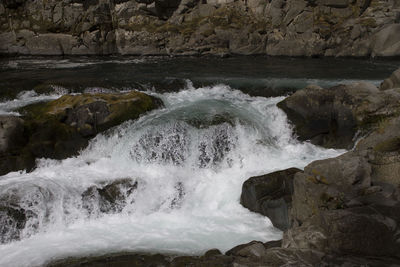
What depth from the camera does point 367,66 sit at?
2738cm

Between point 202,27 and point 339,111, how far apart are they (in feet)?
88.0

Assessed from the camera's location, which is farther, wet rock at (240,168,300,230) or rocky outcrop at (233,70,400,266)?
wet rock at (240,168,300,230)

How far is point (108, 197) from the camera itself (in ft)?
36.3

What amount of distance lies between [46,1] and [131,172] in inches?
1360

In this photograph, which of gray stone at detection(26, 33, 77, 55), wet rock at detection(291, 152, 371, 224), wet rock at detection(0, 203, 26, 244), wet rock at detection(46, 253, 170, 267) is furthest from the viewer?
gray stone at detection(26, 33, 77, 55)

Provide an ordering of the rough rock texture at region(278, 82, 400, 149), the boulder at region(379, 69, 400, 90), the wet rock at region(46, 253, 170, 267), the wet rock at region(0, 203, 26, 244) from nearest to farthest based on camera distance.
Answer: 1. the wet rock at region(46, 253, 170, 267)
2. the wet rock at region(0, 203, 26, 244)
3. the rough rock texture at region(278, 82, 400, 149)
4. the boulder at region(379, 69, 400, 90)

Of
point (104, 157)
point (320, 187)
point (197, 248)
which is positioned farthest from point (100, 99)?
point (320, 187)

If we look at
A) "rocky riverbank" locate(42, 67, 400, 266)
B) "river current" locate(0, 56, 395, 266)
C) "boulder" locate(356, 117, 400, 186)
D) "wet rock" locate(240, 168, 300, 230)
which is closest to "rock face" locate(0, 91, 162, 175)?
"river current" locate(0, 56, 395, 266)

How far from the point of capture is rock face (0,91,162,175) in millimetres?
12625

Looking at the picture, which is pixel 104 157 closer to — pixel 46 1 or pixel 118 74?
pixel 118 74

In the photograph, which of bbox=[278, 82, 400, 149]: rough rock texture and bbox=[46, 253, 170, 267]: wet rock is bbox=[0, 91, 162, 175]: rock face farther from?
bbox=[278, 82, 400, 149]: rough rock texture

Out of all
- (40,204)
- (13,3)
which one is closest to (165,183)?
(40,204)

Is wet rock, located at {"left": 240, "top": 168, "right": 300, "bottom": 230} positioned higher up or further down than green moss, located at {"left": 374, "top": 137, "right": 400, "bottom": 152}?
further down

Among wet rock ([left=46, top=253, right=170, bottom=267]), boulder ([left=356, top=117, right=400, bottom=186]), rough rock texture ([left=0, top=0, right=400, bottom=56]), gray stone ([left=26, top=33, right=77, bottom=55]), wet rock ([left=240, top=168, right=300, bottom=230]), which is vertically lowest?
wet rock ([left=46, top=253, right=170, bottom=267])
